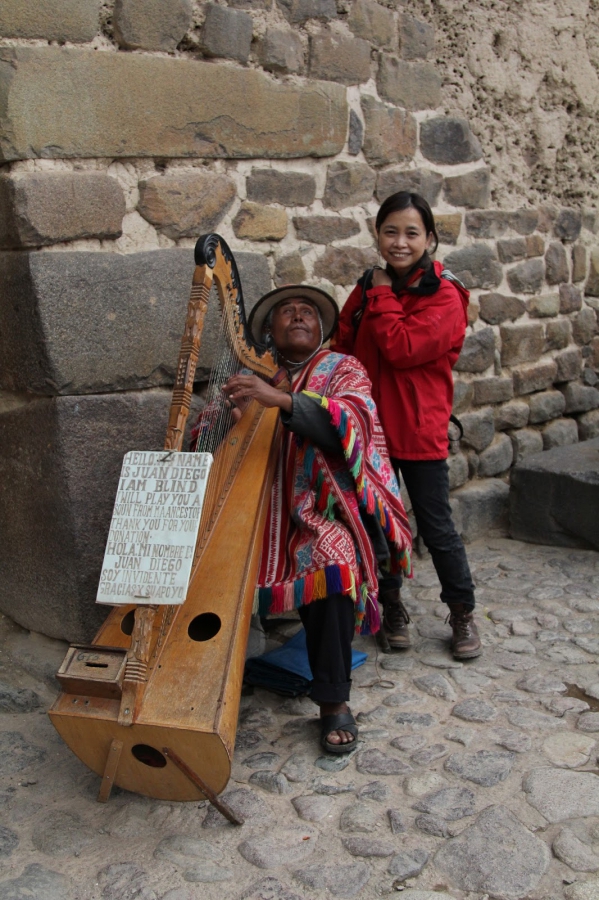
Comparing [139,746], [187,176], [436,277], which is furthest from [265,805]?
[187,176]

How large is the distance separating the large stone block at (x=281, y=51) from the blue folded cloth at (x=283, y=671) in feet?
6.18

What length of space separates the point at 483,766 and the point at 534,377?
2.37m

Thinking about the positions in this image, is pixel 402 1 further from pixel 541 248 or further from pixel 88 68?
pixel 88 68

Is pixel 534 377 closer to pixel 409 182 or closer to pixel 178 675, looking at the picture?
pixel 409 182

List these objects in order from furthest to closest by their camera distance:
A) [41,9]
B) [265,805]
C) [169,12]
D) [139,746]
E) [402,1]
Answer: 1. [402,1]
2. [169,12]
3. [41,9]
4. [265,805]
5. [139,746]

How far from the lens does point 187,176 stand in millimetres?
2688

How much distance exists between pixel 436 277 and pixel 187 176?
81 cm

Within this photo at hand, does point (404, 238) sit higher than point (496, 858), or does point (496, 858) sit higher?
point (404, 238)

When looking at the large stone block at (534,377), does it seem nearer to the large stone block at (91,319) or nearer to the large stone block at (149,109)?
the large stone block at (149,109)

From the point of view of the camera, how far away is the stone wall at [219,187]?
2.39 m

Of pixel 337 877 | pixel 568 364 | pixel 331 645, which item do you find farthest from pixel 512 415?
pixel 337 877

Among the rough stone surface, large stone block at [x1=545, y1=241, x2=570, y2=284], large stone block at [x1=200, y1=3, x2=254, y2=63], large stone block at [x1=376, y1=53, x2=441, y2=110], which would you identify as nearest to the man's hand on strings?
large stone block at [x1=200, y1=3, x2=254, y2=63]

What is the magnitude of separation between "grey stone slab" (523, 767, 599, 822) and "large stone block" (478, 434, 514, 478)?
1.98m

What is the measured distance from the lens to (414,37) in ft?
11.4
